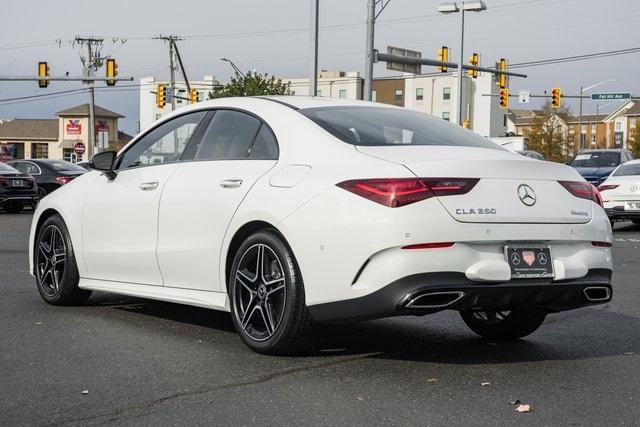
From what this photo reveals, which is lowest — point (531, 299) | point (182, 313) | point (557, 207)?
point (182, 313)

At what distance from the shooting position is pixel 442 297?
16.5 feet

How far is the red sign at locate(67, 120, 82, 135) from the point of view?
403ft

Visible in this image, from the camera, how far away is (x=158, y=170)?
22.0ft

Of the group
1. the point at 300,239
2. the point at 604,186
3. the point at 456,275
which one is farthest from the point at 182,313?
the point at 604,186

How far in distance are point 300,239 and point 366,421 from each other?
1.32 metres

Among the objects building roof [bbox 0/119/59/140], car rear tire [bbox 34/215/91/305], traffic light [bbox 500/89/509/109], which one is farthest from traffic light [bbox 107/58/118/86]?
building roof [bbox 0/119/59/140]

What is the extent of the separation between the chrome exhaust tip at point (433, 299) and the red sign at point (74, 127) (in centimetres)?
12198

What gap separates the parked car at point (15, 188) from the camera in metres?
26.4

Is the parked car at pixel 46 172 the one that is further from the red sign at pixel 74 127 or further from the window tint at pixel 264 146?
the red sign at pixel 74 127

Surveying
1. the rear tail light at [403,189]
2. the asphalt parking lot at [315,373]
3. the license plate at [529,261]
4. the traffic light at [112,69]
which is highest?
the traffic light at [112,69]

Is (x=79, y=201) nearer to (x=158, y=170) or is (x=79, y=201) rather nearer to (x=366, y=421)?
(x=158, y=170)

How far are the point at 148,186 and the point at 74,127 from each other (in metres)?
120

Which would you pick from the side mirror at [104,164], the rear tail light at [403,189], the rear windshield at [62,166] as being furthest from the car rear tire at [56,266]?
the rear windshield at [62,166]

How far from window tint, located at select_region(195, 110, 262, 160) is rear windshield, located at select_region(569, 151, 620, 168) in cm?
2263
